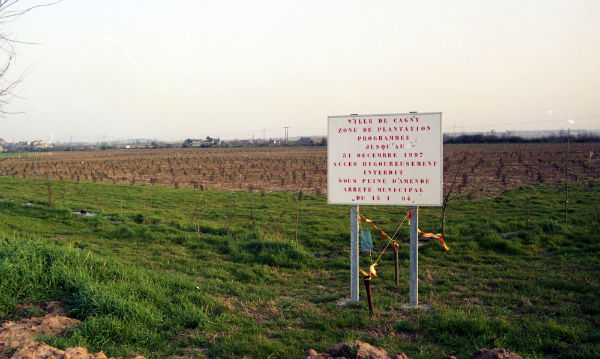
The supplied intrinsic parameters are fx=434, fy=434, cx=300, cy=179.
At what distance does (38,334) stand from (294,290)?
3.47 meters

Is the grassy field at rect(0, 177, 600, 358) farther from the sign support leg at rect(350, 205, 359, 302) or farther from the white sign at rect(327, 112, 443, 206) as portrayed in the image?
the white sign at rect(327, 112, 443, 206)

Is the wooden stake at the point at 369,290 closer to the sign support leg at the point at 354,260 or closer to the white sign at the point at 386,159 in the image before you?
the sign support leg at the point at 354,260

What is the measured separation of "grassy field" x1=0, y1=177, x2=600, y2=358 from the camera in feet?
14.6

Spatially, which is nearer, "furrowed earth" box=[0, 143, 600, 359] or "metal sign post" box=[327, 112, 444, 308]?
"furrowed earth" box=[0, 143, 600, 359]

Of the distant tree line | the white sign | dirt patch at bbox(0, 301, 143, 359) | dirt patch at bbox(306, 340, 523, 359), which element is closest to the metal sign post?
the white sign

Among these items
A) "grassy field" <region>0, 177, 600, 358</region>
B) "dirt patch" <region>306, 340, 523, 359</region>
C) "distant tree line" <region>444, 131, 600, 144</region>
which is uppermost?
"distant tree line" <region>444, 131, 600, 144</region>

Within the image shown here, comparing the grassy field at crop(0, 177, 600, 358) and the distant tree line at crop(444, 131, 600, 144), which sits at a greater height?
the distant tree line at crop(444, 131, 600, 144)

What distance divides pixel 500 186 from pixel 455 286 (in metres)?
19.6

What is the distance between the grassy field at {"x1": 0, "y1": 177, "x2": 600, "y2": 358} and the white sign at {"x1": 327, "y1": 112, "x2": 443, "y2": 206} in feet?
4.79

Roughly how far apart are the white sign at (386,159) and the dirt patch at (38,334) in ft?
11.2

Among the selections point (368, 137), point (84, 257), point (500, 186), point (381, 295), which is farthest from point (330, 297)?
point (500, 186)

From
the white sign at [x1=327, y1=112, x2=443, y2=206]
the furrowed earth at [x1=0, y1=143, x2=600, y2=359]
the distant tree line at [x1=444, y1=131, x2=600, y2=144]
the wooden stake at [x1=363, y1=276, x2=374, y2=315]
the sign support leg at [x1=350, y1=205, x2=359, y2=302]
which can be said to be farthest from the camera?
the distant tree line at [x1=444, y1=131, x2=600, y2=144]

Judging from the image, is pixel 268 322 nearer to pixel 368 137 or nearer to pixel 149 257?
pixel 368 137

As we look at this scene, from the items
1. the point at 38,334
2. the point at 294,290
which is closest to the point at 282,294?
the point at 294,290
